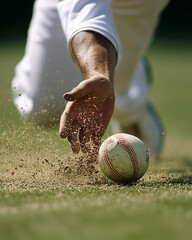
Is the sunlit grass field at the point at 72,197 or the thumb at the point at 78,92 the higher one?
the thumb at the point at 78,92

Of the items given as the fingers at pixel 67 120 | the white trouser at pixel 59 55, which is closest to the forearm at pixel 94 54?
the fingers at pixel 67 120

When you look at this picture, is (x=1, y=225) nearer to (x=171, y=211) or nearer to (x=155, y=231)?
(x=155, y=231)

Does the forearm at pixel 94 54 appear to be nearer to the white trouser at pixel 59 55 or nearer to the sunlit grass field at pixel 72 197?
the sunlit grass field at pixel 72 197

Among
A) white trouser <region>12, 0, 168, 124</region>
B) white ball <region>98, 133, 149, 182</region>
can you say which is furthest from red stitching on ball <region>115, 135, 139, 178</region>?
white trouser <region>12, 0, 168, 124</region>

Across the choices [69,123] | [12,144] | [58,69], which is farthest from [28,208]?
[58,69]

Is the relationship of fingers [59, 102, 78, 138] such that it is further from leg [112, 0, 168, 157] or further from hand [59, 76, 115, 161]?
leg [112, 0, 168, 157]

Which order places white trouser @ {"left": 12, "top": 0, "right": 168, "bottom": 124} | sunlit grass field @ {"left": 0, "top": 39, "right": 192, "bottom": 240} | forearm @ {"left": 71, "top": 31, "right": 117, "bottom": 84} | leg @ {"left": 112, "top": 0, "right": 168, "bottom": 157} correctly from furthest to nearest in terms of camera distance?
leg @ {"left": 112, "top": 0, "right": 168, "bottom": 157} < white trouser @ {"left": 12, "top": 0, "right": 168, "bottom": 124} < forearm @ {"left": 71, "top": 31, "right": 117, "bottom": 84} < sunlit grass field @ {"left": 0, "top": 39, "right": 192, "bottom": 240}
